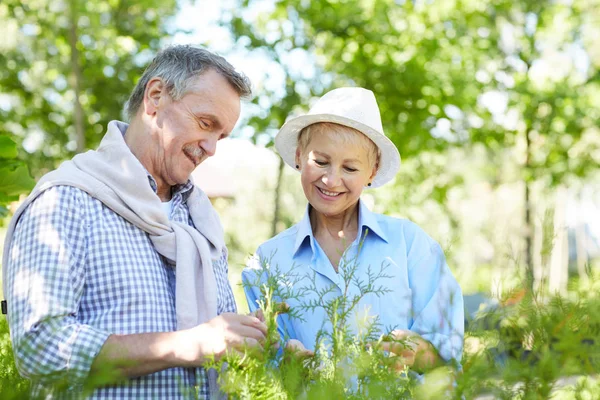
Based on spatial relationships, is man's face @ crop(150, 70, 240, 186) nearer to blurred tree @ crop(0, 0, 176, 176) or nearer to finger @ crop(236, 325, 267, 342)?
Result: finger @ crop(236, 325, 267, 342)

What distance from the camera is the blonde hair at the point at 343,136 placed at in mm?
2770

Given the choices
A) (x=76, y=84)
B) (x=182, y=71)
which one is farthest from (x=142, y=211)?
(x=76, y=84)

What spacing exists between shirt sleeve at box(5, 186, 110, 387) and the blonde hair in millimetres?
1099

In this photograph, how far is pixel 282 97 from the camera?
24.0 ft

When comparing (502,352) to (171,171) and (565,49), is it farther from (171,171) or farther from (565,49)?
(565,49)

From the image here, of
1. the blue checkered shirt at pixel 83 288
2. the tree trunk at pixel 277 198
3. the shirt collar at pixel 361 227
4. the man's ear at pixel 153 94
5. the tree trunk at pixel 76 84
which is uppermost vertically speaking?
the tree trunk at pixel 76 84

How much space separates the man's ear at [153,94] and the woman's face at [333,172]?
675mm

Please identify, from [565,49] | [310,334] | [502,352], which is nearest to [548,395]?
[502,352]

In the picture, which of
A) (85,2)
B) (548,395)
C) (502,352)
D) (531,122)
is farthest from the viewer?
(531,122)

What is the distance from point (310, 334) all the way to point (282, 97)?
5062 mm

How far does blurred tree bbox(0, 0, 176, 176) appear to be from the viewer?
7.40m

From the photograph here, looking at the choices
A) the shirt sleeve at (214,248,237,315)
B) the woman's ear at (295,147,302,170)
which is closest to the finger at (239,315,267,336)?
the shirt sleeve at (214,248,237,315)

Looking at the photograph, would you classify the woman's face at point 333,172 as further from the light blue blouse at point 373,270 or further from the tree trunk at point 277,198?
the tree trunk at point 277,198

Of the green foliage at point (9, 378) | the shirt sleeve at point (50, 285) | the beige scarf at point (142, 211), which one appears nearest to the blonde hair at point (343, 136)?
the beige scarf at point (142, 211)
